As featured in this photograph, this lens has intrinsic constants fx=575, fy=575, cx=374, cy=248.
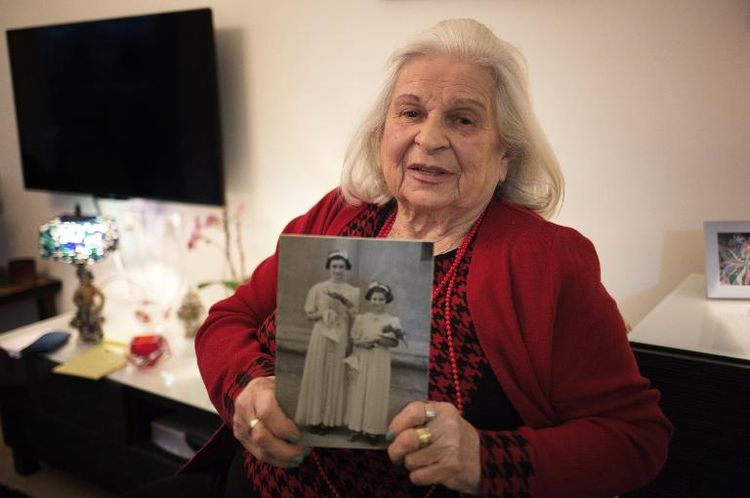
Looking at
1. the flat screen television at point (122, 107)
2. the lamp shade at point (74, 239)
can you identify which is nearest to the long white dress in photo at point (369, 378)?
the flat screen television at point (122, 107)

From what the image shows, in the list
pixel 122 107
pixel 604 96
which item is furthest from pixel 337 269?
pixel 122 107

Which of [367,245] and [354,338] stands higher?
[367,245]

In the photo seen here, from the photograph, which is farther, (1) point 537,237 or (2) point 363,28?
(2) point 363,28

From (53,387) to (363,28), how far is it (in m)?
1.68

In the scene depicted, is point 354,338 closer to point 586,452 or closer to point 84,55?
point 586,452

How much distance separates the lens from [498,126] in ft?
3.12

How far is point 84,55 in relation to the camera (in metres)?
2.29

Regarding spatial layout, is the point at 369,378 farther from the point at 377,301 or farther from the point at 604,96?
the point at 604,96

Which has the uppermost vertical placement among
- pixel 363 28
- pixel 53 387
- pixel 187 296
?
pixel 363 28

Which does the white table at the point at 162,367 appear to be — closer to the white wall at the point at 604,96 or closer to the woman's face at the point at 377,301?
the white wall at the point at 604,96

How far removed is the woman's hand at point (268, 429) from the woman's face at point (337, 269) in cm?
20

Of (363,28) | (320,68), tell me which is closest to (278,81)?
(320,68)

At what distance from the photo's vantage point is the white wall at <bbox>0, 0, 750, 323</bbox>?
1.39 metres

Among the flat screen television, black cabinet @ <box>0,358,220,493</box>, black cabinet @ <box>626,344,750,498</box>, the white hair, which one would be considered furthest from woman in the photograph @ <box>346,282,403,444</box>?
the flat screen television
